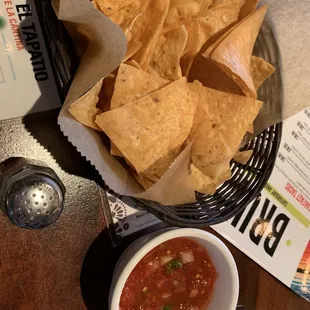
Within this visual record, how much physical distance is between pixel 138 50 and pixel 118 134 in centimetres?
20

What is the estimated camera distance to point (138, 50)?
1125 mm

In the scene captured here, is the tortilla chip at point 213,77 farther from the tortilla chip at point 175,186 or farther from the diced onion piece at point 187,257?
the diced onion piece at point 187,257

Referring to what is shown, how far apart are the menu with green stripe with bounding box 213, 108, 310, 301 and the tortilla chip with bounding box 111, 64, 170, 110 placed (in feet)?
1.81

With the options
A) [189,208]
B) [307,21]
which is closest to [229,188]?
[189,208]

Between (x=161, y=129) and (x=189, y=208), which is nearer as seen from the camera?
(x=161, y=129)

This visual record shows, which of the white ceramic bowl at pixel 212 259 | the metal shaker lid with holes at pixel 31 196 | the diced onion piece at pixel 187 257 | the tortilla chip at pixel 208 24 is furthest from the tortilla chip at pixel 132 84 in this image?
the diced onion piece at pixel 187 257

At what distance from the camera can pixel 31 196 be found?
1139mm

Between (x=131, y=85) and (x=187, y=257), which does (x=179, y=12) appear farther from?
(x=187, y=257)

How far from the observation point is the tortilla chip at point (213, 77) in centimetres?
124

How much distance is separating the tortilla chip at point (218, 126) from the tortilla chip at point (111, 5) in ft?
0.91

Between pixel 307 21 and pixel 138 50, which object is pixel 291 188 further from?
pixel 138 50

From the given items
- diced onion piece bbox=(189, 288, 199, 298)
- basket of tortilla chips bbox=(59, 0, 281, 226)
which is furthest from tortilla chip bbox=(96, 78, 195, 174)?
diced onion piece bbox=(189, 288, 199, 298)

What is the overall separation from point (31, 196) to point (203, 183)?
0.40 meters

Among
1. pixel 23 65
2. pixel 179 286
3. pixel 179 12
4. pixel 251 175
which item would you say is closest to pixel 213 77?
pixel 179 12
